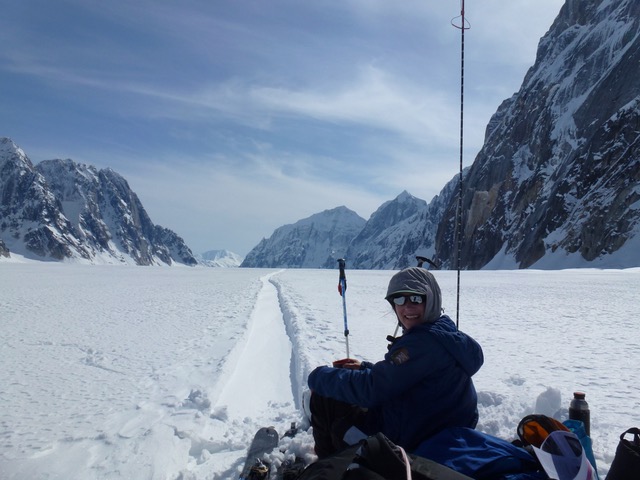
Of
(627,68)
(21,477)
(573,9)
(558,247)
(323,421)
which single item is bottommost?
(21,477)

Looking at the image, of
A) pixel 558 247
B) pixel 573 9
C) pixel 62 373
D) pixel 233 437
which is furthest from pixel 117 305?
pixel 573 9

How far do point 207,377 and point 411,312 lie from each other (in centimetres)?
435

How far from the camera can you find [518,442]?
3139 millimetres

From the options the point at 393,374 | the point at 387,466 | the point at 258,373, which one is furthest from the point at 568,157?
the point at 387,466

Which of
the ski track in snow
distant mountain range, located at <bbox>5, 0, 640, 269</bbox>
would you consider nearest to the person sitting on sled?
the ski track in snow

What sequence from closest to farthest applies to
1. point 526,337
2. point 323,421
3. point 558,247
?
point 323,421, point 526,337, point 558,247

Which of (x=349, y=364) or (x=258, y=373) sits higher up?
(x=349, y=364)

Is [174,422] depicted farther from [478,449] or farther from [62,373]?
[478,449]

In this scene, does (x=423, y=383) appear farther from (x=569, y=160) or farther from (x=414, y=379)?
(x=569, y=160)

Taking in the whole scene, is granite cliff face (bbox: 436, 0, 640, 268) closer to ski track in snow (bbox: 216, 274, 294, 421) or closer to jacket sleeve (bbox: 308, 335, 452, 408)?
ski track in snow (bbox: 216, 274, 294, 421)

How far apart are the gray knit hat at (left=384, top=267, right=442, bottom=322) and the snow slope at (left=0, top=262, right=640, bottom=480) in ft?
5.66

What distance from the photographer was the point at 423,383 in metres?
3.11

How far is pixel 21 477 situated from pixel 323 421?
2473 mm

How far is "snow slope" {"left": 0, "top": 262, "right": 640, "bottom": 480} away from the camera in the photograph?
422 centimetres
